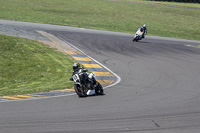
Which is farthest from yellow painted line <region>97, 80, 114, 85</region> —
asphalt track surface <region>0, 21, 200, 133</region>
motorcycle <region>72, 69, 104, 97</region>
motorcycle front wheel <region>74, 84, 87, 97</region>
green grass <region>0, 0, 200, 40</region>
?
green grass <region>0, 0, 200, 40</region>

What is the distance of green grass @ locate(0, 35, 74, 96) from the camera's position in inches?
611

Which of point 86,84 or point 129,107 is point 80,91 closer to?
point 86,84

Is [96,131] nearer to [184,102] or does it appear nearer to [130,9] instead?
[184,102]

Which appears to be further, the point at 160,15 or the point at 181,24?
the point at 160,15

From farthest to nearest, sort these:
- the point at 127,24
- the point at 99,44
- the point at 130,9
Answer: the point at 130,9, the point at 127,24, the point at 99,44

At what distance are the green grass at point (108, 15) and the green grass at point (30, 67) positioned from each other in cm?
1785

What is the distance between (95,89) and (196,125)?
5056 mm

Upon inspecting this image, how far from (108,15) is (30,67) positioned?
35584 millimetres

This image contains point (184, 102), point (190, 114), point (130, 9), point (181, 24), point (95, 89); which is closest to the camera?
point (190, 114)

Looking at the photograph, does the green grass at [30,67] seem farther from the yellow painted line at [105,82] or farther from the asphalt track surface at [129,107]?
the asphalt track surface at [129,107]

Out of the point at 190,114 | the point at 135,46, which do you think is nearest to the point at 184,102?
the point at 190,114

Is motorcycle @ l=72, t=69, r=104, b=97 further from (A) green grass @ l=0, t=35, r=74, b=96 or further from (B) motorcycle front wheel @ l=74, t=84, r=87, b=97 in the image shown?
(A) green grass @ l=0, t=35, r=74, b=96

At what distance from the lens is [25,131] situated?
8.67m

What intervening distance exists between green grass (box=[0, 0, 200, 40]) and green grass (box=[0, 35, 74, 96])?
1785 centimetres
